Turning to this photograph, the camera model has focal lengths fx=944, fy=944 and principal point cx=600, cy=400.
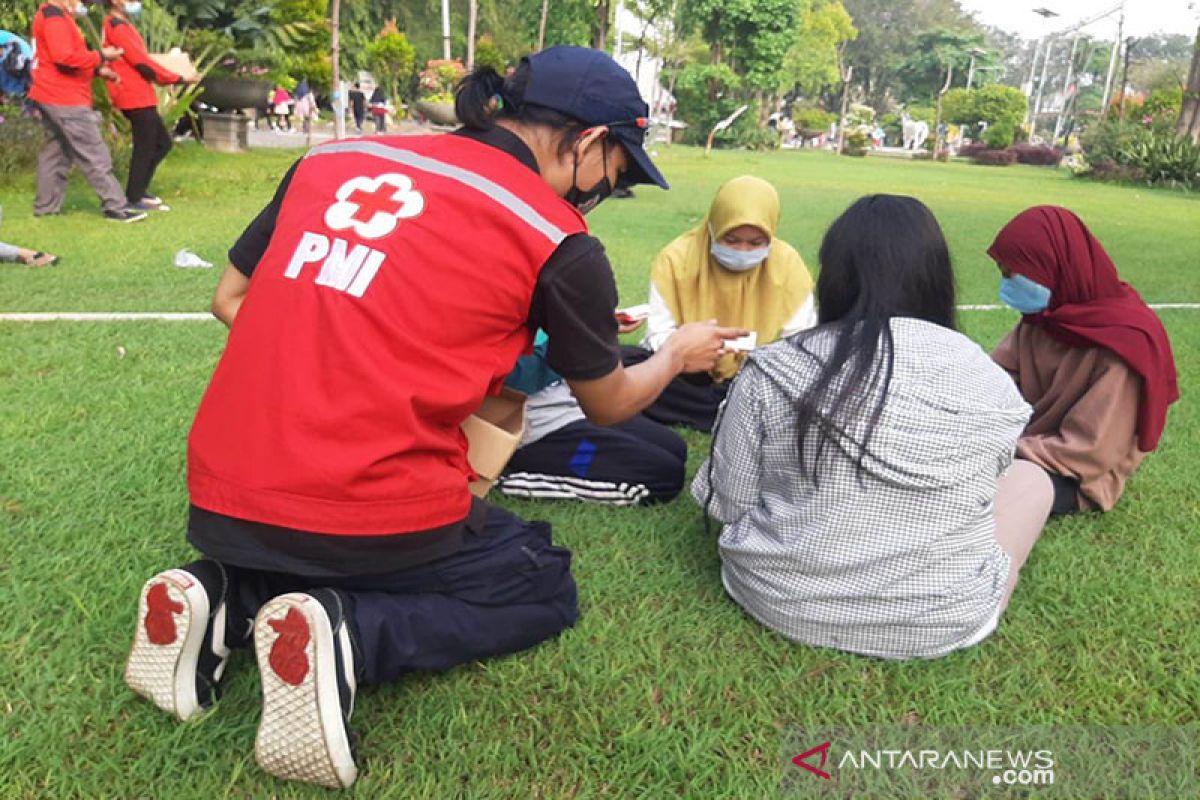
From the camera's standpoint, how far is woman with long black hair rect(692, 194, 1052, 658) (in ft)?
6.64

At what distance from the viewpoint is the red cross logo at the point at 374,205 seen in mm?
1742

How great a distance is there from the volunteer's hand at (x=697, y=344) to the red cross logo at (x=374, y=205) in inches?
32.1

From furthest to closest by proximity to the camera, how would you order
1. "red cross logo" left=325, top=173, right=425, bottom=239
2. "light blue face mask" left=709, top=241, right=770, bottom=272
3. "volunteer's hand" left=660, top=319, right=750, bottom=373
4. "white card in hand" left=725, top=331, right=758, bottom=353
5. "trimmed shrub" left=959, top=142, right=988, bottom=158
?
1. "trimmed shrub" left=959, top=142, right=988, bottom=158
2. "light blue face mask" left=709, top=241, right=770, bottom=272
3. "white card in hand" left=725, top=331, right=758, bottom=353
4. "volunteer's hand" left=660, top=319, right=750, bottom=373
5. "red cross logo" left=325, top=173, right=425, bottom=239

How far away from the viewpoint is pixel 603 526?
2.86m

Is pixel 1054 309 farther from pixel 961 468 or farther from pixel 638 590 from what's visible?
pixel 638 590

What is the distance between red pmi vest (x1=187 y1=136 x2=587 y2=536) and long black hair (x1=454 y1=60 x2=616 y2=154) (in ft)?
0.44

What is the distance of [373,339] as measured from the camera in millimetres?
1688

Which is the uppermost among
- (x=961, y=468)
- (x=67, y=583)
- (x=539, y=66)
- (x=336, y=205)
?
(x=539, y=66)

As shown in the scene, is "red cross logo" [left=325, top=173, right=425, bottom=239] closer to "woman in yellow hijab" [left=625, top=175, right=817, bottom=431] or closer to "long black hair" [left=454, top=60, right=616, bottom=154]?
"long black hair" [left=454, top=60, right=616, bottom=154]

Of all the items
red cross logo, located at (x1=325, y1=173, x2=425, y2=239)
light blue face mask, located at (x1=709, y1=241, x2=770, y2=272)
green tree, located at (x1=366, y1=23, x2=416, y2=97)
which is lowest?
light blue face mask, located at (x1=709, y1=241, x2=770, y2=272)

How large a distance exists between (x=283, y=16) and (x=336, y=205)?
45.3ft

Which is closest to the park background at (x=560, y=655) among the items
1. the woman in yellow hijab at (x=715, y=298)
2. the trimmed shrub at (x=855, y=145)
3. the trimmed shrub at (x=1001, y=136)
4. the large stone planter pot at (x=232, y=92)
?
the woman in yellow hijab at (x=715, y=298)

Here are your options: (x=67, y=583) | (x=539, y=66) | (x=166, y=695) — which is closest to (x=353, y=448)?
(x=166, y=695)

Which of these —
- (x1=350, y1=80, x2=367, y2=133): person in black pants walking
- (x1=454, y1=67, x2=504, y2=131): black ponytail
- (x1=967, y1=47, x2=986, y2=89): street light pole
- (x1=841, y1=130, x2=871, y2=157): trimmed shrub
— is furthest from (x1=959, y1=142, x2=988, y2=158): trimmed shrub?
(x1=454, y1=67, x2=504, y2=131): black ponytail
